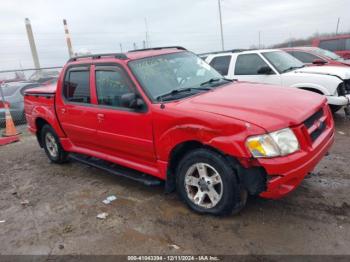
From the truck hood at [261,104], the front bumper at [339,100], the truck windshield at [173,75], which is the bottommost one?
the front bumper at [339,100]

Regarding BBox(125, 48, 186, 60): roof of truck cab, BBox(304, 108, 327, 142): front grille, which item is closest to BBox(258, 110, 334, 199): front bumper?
BBox(304, 108, 327, 142): front grille

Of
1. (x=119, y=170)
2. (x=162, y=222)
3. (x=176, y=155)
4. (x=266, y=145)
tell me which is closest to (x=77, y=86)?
(x=119, y=170)

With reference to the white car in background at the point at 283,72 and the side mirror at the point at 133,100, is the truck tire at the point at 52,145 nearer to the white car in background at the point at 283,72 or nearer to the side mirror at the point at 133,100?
the side mirror at the point at 133,100

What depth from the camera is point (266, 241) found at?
3.17 meters

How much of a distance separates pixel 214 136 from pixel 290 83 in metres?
4.65

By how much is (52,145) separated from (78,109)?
1.62m

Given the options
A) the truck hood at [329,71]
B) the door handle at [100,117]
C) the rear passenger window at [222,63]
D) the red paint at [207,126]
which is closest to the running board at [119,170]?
the red paint at [207,126]

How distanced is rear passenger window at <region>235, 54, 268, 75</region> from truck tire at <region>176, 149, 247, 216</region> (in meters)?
4.81

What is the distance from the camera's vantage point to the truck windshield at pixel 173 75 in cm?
405

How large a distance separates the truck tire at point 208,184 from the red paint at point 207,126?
18 centimetres

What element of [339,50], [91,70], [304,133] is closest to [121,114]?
[91,70]

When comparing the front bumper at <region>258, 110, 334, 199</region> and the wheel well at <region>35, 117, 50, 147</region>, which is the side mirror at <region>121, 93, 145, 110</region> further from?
the wheel well at <region>35, 117, 50, 147</region>

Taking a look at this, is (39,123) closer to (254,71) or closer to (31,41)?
(254,71)

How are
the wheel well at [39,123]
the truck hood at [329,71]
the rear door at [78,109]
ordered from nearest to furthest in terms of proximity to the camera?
the rear door at [78,109] < the wheel well at [39,123] < the truck hood at [329,71]
